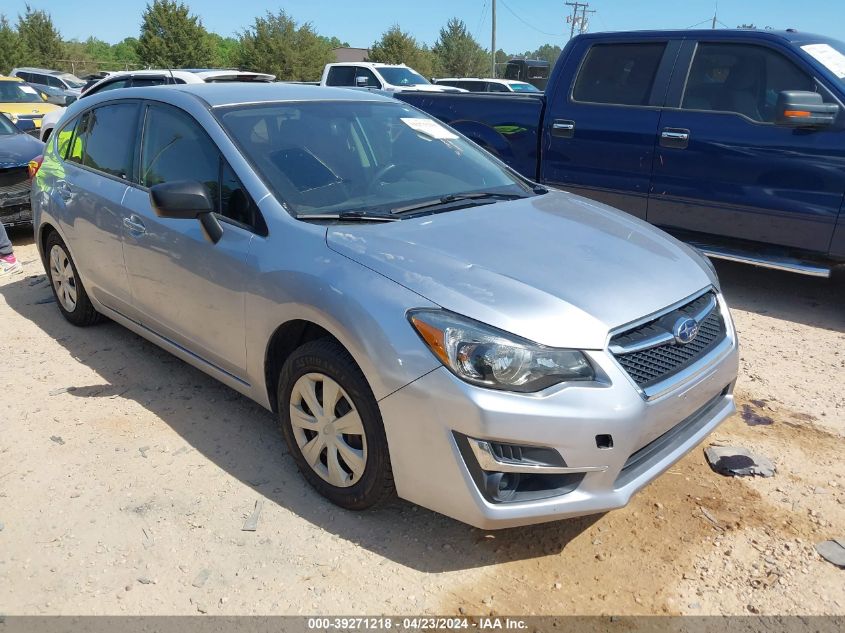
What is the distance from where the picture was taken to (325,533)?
2797mm

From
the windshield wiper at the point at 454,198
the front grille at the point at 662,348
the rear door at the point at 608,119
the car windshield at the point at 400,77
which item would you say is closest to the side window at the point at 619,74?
the rear door at the point at 608,119

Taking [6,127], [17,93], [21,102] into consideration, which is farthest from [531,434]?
[17,93]

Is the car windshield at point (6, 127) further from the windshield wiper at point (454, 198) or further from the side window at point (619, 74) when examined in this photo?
the windshield wiper at point (454, 198)

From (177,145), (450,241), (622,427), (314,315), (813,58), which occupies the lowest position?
(622,427)

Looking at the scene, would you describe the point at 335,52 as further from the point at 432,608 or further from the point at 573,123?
the point at 432,608

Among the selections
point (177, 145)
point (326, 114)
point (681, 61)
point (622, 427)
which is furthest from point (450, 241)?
point (681, 61)

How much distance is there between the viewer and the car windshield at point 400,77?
53.6 ft

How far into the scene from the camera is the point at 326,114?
144 inches

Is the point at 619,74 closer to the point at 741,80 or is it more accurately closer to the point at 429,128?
the point at 741,80

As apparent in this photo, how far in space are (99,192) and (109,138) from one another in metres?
0.39

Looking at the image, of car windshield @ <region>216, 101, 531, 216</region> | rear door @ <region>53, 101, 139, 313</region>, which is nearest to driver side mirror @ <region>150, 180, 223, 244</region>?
car windshield @ <region>216, 101, 531, 216</region>

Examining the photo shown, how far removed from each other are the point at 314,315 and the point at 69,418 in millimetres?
1878

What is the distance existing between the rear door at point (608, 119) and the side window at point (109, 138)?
3.54m

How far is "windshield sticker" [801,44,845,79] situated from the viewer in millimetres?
5070
